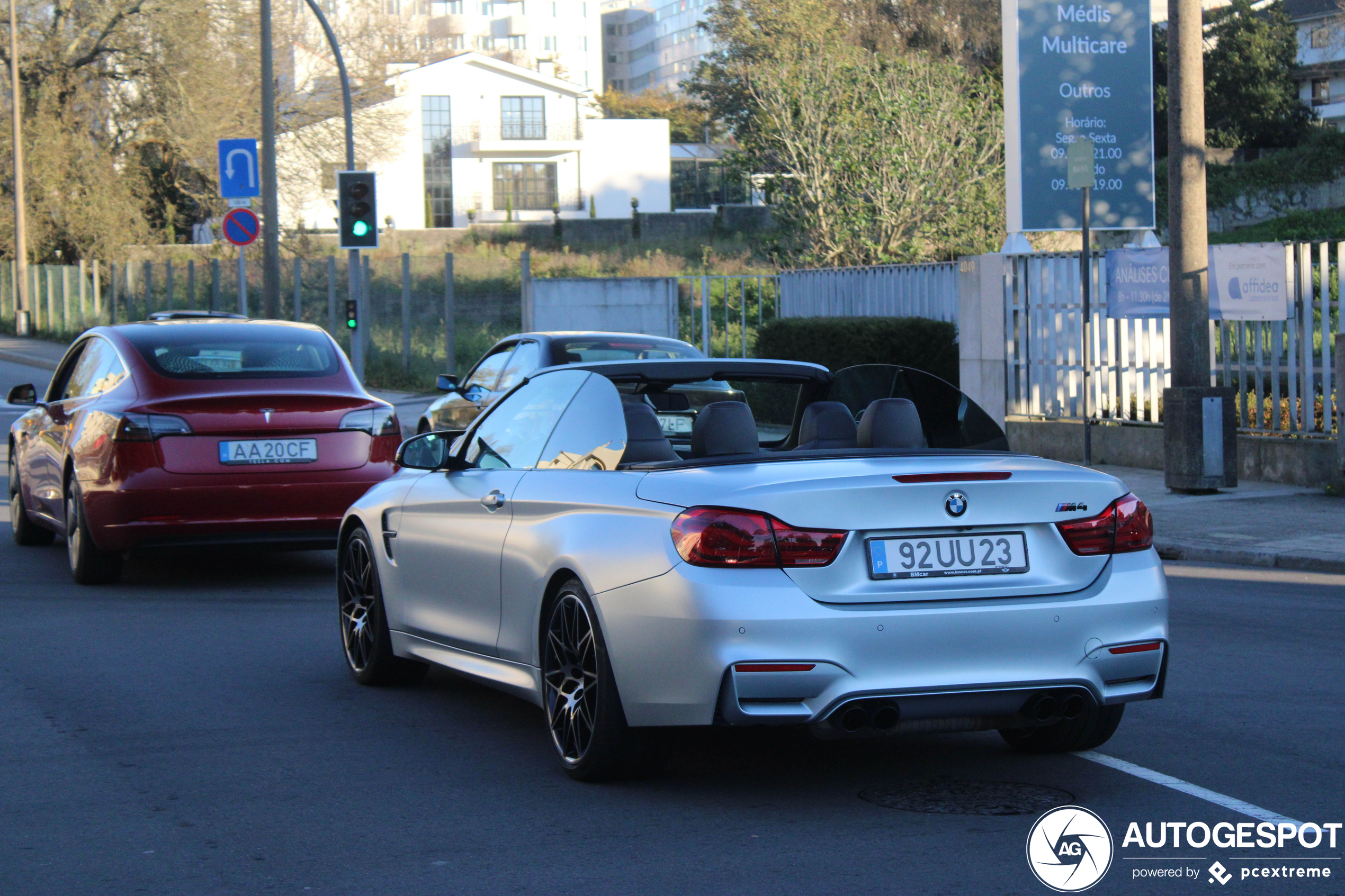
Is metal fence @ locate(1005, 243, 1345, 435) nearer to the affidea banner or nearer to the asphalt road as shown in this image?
the affidea banner

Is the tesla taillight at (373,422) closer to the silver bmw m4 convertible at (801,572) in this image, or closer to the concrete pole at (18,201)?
the silver bmw m4 convertible at (801,572)

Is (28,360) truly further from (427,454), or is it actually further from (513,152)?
(513,152)

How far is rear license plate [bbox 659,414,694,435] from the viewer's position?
227 inches

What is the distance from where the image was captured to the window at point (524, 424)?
6.00m

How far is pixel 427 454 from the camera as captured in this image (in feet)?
22.2

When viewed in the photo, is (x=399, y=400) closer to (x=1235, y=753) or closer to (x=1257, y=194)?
(x=1235, y=753)

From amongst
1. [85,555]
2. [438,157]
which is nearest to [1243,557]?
[85,555]

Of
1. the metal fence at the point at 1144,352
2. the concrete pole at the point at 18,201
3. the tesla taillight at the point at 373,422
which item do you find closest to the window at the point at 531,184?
the concrete pole at the point at 18,201

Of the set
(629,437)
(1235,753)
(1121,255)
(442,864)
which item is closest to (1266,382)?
(1121,255)

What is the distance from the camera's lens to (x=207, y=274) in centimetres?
4025

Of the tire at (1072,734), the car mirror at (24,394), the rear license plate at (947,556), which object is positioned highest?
the car mirror at (24,394)

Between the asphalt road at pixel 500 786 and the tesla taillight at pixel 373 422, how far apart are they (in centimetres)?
216

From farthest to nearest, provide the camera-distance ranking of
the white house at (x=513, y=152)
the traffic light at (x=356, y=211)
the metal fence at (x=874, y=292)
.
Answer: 1. the white house at (x=513, y=152)
2. the traffic light at (x=356, y=211)
3. the metal fence at (x=874, y=292)

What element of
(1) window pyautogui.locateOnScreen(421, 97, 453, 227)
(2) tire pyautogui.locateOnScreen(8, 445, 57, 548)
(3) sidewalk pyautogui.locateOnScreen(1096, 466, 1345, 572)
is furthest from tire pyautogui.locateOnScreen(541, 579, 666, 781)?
(1) window pyautogui.locateOnScreen(421, 97, 453, 227)
